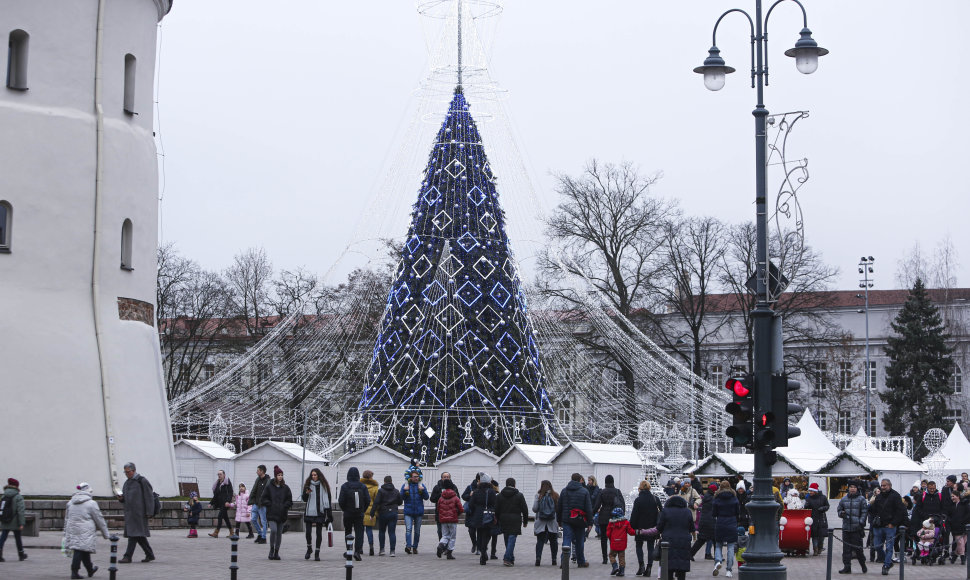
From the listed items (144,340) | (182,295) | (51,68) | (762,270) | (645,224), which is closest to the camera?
(762,270)

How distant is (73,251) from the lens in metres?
31.7

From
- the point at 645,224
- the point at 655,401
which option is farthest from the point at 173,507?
the point at 645,224

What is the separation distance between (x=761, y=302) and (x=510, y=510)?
28.6 ft

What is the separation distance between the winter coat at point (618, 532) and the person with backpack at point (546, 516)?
4.73ft

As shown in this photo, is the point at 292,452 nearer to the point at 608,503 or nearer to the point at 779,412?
the point at 608,503

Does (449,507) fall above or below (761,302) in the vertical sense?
below

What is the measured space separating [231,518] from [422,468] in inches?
326

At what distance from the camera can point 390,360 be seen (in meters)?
42.0

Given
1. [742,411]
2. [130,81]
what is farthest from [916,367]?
[742,411]

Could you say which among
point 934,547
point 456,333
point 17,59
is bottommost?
point 934,547

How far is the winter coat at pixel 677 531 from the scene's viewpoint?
2084 centimetres

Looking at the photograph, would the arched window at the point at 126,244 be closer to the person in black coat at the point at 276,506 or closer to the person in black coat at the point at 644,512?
the person in black coat at the point at 276,506

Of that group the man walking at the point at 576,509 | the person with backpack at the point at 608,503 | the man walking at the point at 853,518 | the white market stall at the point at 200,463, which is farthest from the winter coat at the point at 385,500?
the white market stall at the point at 200,463

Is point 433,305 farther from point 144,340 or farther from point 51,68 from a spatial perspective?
point 51,68
